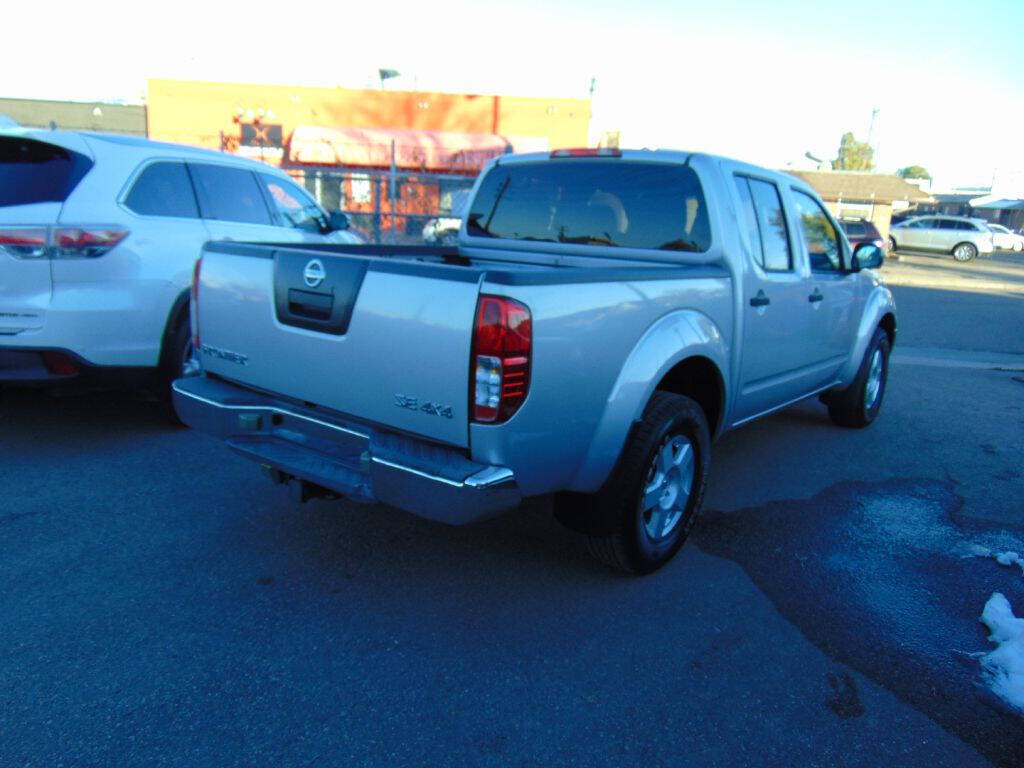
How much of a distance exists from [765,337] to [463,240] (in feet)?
6.30

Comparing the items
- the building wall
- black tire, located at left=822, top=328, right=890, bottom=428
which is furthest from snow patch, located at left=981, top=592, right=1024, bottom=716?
the building wall

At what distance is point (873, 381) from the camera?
21.1ft

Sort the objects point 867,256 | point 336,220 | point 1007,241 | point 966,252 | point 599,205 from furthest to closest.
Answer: point 1007,241 < point 966,252 < point 336,220 < point 867,256 < point 599,205

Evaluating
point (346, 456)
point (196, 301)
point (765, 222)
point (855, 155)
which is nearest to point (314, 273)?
point (346, 456)

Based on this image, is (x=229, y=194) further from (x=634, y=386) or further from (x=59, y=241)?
(x=634, y=386)

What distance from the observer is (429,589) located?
341 centimetres

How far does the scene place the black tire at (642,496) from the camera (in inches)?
128

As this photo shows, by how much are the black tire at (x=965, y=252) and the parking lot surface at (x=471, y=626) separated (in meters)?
36.5

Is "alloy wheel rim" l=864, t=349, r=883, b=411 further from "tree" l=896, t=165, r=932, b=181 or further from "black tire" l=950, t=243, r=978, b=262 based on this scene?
"tree" l=896, t=165, r=932, b=181

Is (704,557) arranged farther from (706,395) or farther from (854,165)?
(854,165)

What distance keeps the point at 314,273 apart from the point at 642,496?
1.64 metres

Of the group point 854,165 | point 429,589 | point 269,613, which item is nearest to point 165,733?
point 269,613

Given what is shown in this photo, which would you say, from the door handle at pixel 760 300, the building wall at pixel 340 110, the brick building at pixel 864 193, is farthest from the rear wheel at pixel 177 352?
the brick building at pixel 864 193

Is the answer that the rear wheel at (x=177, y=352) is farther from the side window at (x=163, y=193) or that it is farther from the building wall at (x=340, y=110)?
the building wall at (x=340, y=110)
